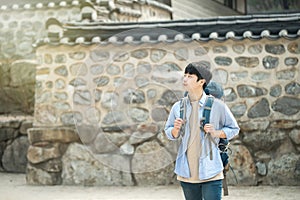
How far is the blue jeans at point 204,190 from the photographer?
12.5 ft

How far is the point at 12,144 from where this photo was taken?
10352mm

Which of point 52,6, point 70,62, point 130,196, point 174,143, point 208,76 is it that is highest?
point 52,6

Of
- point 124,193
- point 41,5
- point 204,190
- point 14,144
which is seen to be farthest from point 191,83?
point 41,5

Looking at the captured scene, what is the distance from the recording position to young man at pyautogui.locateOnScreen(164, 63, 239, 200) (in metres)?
3.80

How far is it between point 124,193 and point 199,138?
375 centimetres

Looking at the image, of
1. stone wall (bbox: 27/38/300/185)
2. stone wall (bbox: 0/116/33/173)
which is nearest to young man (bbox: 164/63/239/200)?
stone wall (bbox: 27/38/300/185)

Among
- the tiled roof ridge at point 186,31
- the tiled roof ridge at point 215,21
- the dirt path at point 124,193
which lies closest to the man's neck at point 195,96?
the dirt path at point 124,193

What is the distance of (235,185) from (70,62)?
3.15 metres

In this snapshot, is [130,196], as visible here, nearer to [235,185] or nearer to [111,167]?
[111,167]

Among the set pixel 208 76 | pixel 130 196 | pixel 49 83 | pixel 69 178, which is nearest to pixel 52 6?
pixel 49 83

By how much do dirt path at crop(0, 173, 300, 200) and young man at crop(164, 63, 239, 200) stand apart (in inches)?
118

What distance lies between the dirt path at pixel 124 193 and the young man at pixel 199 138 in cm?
301

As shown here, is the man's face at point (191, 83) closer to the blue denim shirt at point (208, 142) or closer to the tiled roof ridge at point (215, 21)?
the blue denim shirt at point (208, 142)

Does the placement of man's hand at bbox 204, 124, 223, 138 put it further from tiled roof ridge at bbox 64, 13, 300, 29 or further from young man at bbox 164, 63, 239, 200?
tiled roof ridge at bbox 64, 13, 300, 29
